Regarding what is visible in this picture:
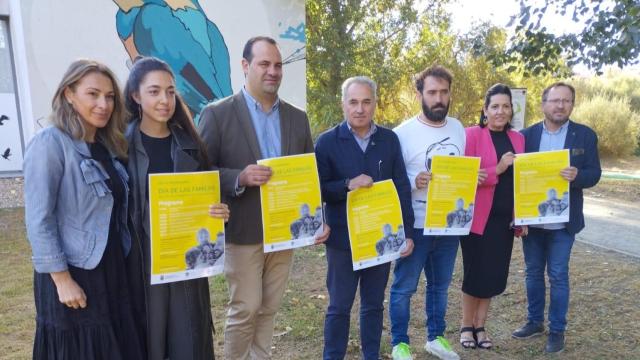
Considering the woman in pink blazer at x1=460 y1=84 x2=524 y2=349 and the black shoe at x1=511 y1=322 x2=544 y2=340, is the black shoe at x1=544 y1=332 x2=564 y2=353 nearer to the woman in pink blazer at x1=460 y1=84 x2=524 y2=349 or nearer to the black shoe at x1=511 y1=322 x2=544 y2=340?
the black shoe at x1=511 y1=322 x2=544 y2=340

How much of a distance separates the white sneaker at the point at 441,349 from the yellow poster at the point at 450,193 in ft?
3.05

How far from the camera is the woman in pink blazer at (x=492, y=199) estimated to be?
3.40m

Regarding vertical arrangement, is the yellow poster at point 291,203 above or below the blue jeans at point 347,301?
above

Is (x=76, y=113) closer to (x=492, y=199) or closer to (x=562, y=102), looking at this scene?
(x=492, y=199)

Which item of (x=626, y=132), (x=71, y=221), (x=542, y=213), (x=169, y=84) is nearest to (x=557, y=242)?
(x=542, y=213)

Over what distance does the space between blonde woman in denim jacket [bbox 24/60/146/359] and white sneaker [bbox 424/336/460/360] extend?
233 cm

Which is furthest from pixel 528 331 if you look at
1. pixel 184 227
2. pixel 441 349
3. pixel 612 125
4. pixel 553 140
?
pixel 612 125

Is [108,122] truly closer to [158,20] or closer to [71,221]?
[71,221]

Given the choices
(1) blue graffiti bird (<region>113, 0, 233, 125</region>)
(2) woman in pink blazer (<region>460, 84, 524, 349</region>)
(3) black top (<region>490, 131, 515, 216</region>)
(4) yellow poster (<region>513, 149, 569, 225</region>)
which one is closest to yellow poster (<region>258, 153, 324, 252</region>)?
(2) woman in pink blazer (<region>460, 84, 524, 349</region>)

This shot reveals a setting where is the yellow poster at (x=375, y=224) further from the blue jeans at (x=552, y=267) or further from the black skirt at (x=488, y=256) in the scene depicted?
the blue jeans at (x=552, y=267)

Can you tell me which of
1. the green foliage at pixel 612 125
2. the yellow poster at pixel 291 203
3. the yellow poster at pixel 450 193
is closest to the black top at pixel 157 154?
the yellow poster at pixel 291 203

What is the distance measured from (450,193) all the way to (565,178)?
916mm

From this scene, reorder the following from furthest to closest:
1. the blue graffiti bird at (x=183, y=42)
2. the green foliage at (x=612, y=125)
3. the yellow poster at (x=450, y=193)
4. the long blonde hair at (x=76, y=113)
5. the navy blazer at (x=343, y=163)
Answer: the green foliage at (x=612, y=125) < the blue graffiti bird at (x=183, y=42) < the yellow poster at (x=450, y=193) < the navy blazer at (x=343, y=163) < the long blonde hair at (x=76, y=113)

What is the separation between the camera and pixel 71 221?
6.98 feet
